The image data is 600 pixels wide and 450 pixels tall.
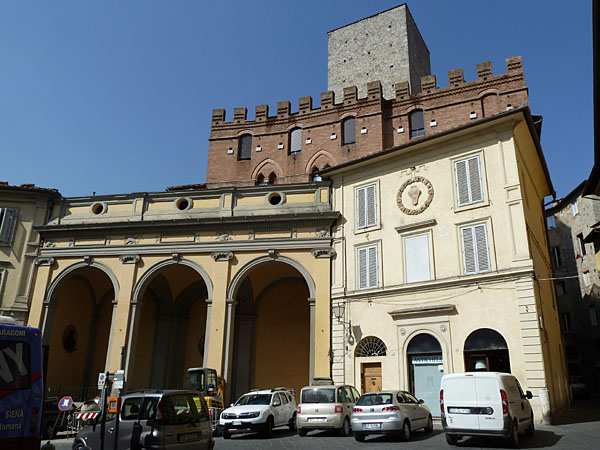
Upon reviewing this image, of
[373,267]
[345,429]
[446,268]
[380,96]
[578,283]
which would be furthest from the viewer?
[578,283]

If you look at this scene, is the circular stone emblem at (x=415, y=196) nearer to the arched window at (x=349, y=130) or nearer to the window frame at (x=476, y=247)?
the window frame at (x=476, y=247)

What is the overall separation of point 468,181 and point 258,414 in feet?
35.5

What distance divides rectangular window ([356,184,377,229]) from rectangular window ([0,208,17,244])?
16.1 m

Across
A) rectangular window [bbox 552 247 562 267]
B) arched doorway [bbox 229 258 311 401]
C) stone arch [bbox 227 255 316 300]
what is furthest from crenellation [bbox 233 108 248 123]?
rectangular window [bbox 552 247 562 267]

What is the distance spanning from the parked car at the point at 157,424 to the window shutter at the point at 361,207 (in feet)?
39.3

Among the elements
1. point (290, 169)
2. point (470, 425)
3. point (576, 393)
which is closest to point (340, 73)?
point (290, 169)

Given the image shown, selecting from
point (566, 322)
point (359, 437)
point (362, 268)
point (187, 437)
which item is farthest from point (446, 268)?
point (566, 322)

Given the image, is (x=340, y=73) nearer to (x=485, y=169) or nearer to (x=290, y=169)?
(x=290, y=169)

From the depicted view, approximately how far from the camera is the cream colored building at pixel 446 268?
1573cm

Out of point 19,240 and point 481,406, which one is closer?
point 481,406

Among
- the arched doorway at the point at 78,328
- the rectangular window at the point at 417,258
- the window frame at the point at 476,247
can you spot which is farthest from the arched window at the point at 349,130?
the arched doorway at the point at 78,328

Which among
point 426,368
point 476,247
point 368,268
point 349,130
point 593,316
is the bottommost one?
point 426,368

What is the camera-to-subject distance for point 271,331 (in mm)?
24359

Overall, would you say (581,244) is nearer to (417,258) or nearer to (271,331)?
(417,258)
